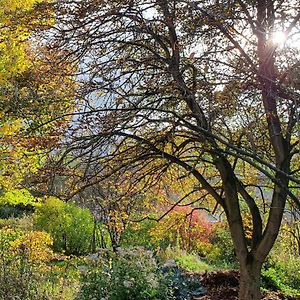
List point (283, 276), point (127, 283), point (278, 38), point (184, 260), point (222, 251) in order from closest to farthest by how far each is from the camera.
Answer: point (278, 38)
point (127, 283)
point (283, 276)
point (184, 260)
point (222, 251)

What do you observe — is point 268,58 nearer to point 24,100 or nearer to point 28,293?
point 24,100

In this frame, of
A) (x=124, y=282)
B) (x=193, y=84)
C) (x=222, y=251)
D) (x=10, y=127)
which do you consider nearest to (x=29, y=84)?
(x=10, y=127)

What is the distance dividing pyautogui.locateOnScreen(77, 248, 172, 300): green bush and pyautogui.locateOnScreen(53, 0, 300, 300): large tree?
105cm

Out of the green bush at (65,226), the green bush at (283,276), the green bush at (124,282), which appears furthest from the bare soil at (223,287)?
the green bush at (65,226)

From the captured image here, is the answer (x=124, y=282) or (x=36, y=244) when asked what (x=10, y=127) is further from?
(x=124, y=282)

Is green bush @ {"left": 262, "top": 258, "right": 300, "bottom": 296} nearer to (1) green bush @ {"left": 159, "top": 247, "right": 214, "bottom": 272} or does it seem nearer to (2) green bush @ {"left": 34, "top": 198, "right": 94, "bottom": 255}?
(1) green bush @ {"left": 159, "top": 247, "right": 214, "bottom": 272}

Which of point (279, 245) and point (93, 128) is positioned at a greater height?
point (279, 245)

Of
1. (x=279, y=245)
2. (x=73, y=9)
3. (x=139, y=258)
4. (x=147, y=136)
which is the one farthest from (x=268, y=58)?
(x=279, y=245)

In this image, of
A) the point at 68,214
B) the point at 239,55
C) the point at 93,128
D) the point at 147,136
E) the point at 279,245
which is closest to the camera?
the point at 93,128

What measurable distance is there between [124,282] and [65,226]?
806cm

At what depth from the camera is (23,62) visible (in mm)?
6926

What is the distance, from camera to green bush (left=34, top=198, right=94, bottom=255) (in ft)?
41.6

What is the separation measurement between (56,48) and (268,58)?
2157 mm

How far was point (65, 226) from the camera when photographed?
12.8 meters
